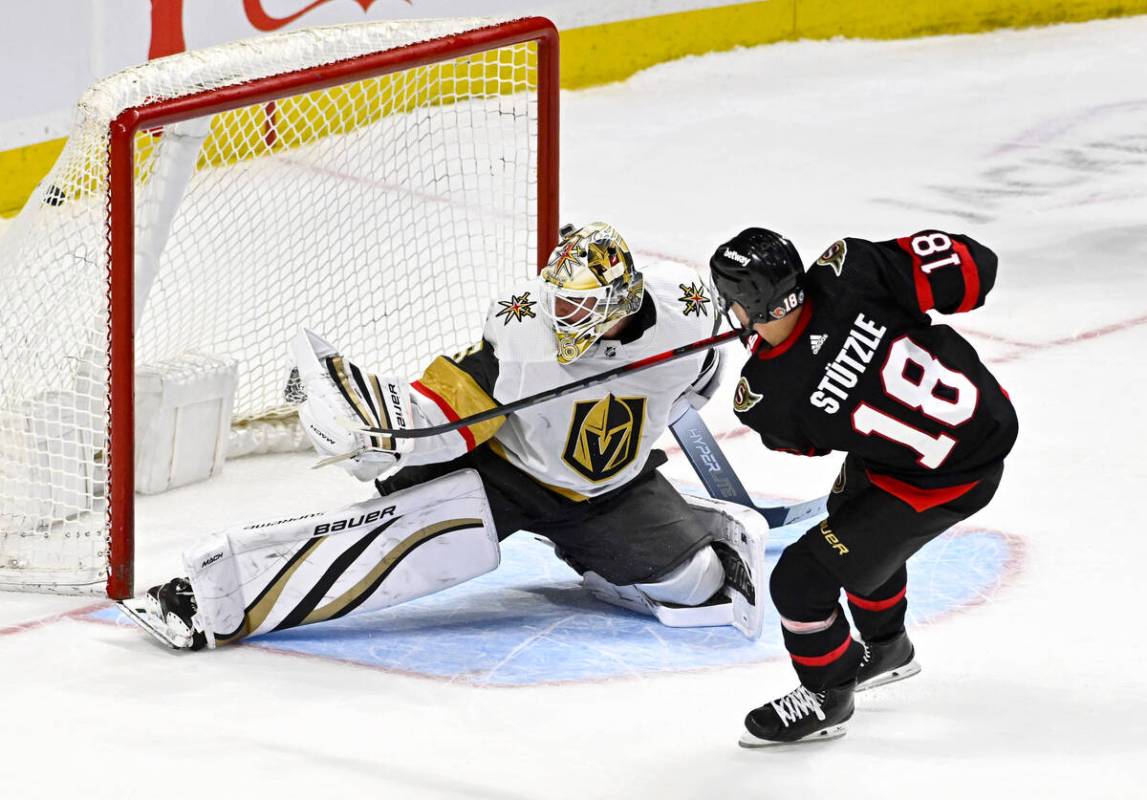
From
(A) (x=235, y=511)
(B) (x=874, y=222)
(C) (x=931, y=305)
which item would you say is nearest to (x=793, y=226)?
(B) (x=874, y=222)

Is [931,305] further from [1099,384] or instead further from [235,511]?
[1099,384]

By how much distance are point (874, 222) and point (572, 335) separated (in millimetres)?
3135

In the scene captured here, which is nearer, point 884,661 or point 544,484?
point 884,661

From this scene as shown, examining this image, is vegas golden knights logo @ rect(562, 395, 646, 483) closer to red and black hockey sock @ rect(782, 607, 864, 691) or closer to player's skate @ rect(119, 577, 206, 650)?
red and black hockey sock @ rect(782, 607, 864, 691)

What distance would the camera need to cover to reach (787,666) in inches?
127

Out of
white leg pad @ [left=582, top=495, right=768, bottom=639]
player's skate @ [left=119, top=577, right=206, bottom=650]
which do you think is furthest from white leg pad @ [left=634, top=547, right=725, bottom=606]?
player's skate @ [left=119, top=577, right=206, bottom=650]

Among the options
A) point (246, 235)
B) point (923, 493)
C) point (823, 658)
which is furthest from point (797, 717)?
point (246, 235)

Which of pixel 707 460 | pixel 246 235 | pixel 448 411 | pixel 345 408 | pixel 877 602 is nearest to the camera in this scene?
pixel 877 602

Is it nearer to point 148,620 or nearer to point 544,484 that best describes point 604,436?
point 544,484

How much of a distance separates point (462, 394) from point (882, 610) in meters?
0.83

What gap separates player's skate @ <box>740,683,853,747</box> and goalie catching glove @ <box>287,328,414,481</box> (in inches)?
30.8

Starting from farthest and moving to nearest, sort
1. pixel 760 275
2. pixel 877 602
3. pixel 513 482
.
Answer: pixel 513 482, pixel 877 602, pixel 760 275

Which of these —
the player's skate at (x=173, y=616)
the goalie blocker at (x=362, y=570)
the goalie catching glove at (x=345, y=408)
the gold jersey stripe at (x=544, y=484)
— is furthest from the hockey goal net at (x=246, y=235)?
the gold jersey stripe at (x=544, y=484)

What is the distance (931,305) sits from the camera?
269 cm
